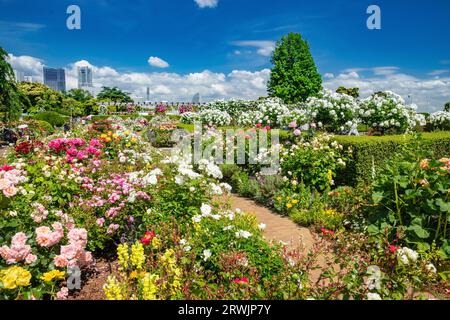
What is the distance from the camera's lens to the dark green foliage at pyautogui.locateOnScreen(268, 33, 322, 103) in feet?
100

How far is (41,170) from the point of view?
199 inches

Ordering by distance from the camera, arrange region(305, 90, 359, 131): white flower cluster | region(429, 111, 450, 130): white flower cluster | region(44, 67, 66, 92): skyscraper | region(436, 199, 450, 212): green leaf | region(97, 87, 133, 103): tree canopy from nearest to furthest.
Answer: region(436, 199, 450, 212): green leaf, region(305, 90, 359, 131): white flower cluster, region(429, 111, 450, 130): white flower cluster, region(97, 87, 133, 103): tree canopy, region(44, 67, 66, 92): skyscraper

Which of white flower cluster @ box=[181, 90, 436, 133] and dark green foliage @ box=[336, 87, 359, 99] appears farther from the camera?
dark green foliage @ box=[336, 87, 359, 99]

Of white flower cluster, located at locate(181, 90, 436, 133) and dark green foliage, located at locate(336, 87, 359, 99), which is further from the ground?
dark green foliage, located at locate(336, 87, 359, 99)

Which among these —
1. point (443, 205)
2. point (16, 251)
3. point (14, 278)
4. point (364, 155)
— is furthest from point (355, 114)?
point (14, 278)

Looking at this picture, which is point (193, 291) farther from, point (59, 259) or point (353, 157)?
point (353, 157)

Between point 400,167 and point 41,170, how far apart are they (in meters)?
4.83

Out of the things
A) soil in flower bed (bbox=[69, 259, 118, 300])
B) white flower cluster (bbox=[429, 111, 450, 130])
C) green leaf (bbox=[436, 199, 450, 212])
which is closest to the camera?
soil in flower bed (bbox=[69, 259, 118, 300])

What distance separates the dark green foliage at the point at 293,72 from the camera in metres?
30.6

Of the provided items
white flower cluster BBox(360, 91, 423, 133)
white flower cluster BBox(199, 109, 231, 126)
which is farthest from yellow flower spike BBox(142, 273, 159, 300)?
white flower cluster BBox(199, 109, 231, 126)

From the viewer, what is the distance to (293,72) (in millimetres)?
30938

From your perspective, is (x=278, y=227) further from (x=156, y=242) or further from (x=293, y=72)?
(x=293, y=72)

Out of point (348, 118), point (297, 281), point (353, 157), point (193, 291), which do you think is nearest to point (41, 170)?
point (193, 291)

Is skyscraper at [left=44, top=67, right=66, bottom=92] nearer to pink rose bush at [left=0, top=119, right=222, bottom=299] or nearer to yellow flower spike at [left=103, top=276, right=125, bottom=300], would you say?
pink rose bush at [left=0, top=119, right=222, bottom=299]
